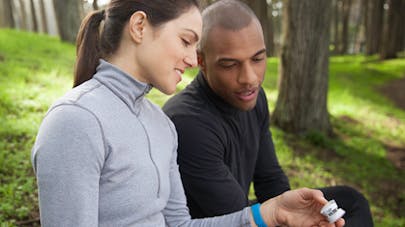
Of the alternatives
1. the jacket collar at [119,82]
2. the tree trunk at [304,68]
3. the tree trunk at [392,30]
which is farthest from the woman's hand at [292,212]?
the tree trunk at [392,30]

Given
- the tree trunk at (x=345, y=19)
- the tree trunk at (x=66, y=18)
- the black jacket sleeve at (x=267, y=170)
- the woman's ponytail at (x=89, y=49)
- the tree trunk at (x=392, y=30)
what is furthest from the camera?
the tree trunk at (x=345, y=19)

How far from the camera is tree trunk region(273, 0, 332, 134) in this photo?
19.4 feet

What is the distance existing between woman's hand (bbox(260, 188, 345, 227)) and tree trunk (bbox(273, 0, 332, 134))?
170 inches

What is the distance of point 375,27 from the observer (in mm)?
18797

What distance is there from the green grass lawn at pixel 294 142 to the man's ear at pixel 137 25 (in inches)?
63.1

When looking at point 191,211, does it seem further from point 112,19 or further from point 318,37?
point 318,37

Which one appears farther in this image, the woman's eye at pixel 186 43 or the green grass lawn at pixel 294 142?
the green grass lawn at pixel 294 142

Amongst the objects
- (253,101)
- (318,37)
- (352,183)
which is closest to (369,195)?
(352,183)

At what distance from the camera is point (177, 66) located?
1624mm

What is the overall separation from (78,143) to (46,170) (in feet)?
0.39

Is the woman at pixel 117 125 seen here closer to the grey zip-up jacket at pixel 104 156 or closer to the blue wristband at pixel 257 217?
the grey zip-up jacket at pixel 104 156

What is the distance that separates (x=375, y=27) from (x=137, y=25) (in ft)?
63.3

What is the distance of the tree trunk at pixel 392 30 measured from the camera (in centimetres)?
1722

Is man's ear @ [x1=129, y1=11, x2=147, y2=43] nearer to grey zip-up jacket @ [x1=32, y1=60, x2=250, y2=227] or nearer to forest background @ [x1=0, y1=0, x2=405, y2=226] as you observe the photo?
grey zip-up jacket @ [x1=32, y1=60, x2=250, y2=227]
